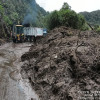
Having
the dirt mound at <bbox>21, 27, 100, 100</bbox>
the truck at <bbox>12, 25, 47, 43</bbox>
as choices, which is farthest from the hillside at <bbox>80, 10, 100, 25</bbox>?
the dirt mound at <bbox>21, 27, 100, 100</bbox>

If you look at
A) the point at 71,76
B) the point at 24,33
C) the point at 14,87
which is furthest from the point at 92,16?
the point at 14,87

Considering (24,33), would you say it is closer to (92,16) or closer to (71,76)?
(71,76)

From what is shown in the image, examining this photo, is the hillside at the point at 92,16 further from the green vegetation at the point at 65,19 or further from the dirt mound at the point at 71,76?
the dirt mound at the point at 71,76

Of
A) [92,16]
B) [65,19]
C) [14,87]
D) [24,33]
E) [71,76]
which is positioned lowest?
[14,87]

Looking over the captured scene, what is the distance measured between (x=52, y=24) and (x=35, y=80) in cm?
2096

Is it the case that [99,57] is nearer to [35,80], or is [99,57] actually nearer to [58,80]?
[58,80]

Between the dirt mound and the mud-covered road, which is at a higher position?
the dirt mound

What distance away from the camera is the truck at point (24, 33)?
22.8 m

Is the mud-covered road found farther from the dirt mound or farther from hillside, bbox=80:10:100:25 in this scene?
hillside, bbox=80:10:100:25

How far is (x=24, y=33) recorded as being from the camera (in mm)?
25031

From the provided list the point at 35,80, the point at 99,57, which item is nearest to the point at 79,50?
the point at 99,57

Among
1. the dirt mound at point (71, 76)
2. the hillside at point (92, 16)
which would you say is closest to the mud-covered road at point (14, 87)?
the dirt mound at point (71, 76)

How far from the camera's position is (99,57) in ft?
22.1

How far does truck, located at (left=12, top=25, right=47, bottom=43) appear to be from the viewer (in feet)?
74.6
